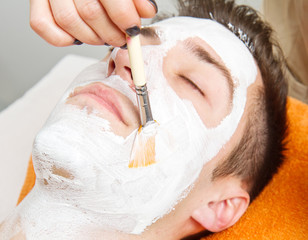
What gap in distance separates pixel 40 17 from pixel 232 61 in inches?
18.7

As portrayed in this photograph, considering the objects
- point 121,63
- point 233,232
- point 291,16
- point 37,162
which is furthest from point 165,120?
point 291,16

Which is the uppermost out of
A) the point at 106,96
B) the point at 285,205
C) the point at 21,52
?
the point at 106,96

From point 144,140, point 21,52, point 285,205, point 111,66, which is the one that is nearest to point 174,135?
point 144,140

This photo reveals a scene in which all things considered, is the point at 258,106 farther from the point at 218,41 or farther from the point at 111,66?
the point at 111,66

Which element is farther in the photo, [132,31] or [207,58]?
[207,58]

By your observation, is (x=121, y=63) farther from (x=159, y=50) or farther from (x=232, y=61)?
(x=232, y=61)

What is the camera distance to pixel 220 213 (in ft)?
2.87

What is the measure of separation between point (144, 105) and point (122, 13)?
20 centimetres

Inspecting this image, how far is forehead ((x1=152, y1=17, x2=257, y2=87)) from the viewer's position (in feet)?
2.77

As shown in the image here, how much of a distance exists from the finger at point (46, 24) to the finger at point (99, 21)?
0.06 metres

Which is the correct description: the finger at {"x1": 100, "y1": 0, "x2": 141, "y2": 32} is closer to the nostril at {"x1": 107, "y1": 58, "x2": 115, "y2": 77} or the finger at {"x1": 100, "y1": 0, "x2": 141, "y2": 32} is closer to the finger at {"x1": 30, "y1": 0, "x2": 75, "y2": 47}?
the finger at {"x1": 30, "y1": 0, "x2": 75, "y2": 47}

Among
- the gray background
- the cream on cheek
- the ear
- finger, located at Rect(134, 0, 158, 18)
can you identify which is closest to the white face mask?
the cream on cheek

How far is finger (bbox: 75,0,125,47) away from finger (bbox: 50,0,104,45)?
0.03 ft

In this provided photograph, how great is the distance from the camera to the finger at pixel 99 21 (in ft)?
1.91
